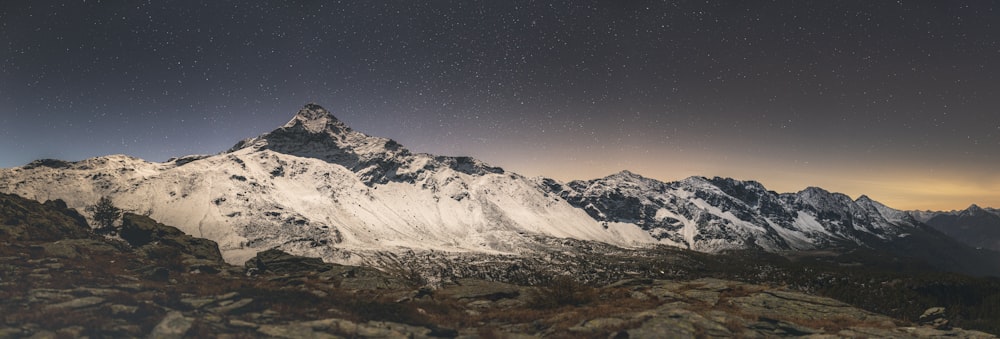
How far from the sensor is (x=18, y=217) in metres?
101

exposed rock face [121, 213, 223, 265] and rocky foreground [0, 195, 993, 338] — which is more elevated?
rocky foreground [0, 195, 993, 338]

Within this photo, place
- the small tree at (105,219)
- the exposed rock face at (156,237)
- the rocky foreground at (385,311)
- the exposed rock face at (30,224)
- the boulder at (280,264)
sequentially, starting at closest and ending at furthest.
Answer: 1. the rocky foreground at (385,311)
2. the exposed rock face at (30,224)
3. the boulder at (280,264)
4. the exposed rock face at (156,237)
5. the small tree at (105,219)

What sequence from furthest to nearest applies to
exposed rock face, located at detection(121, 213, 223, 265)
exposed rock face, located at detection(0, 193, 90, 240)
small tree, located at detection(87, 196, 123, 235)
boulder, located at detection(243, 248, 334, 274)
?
small tree, located at detection(87, 196, 123, 235), exposed rock face, located at detection(121, 213, 223, 265), boulder, located at detection(243, 248, 334, 274), exposed rock face, located at detection(0, 193, 90, 240)

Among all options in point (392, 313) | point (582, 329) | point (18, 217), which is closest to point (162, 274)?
point (392, 313)

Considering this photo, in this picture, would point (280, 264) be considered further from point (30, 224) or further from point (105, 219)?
point (105, 219)

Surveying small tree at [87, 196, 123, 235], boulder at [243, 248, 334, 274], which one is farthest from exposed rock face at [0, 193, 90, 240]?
small tree at [87, 196, 123, 235]

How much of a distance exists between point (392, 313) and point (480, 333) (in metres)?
6.40

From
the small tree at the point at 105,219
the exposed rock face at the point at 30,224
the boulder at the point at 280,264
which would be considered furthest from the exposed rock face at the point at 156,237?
the boulder at the point at 280,264

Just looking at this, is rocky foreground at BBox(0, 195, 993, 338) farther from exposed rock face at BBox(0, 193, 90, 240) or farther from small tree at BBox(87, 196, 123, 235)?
small tree at BBox(87, 196, 123, 235)

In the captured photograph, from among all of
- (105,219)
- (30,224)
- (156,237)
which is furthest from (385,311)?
(105,219)

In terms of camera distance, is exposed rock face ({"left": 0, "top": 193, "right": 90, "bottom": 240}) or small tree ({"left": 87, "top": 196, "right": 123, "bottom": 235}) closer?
exposed rock face ({"left": 0, "top": 193, "right": 90, "bottom": 240})

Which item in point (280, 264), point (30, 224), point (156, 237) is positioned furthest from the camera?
point (156, 237)

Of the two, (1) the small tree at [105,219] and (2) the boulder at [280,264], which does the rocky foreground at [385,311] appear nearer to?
(2) the boulder at [280,264]

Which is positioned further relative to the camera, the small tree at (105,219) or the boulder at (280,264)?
the small tree at (105,219)
